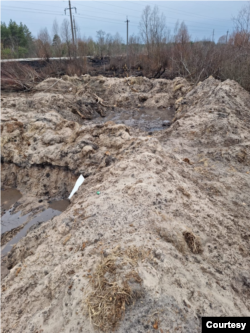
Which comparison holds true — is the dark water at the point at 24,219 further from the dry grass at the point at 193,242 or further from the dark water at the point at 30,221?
the dry grass at the point at 193,242

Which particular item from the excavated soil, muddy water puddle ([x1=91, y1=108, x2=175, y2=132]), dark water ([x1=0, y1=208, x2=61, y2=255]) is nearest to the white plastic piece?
the excavated soil

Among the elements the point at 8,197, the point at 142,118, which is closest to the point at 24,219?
the point at 8,197

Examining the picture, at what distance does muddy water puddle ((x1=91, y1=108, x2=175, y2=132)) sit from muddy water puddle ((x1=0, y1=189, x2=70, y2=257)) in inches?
200

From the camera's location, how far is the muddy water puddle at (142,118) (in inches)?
349

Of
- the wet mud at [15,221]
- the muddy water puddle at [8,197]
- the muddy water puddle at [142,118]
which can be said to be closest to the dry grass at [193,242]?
the wet mud at [15,221]

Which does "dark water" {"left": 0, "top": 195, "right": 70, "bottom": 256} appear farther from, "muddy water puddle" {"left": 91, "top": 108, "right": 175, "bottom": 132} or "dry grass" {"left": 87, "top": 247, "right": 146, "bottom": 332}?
"muddy water puddle" {"left": 91, "top": 108, "right": 175, "bottom": 132}

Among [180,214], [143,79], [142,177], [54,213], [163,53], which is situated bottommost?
[54,213]

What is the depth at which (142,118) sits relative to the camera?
9836mm

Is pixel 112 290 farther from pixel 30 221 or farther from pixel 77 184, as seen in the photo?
pixel 30 221

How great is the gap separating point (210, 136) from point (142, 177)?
2768mm

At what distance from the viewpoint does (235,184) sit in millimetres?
3721

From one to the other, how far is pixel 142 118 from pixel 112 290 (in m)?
8.81

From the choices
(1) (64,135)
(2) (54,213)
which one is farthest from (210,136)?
(2) (54,213)

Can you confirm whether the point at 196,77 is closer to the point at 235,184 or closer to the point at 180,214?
the point at 235,184
